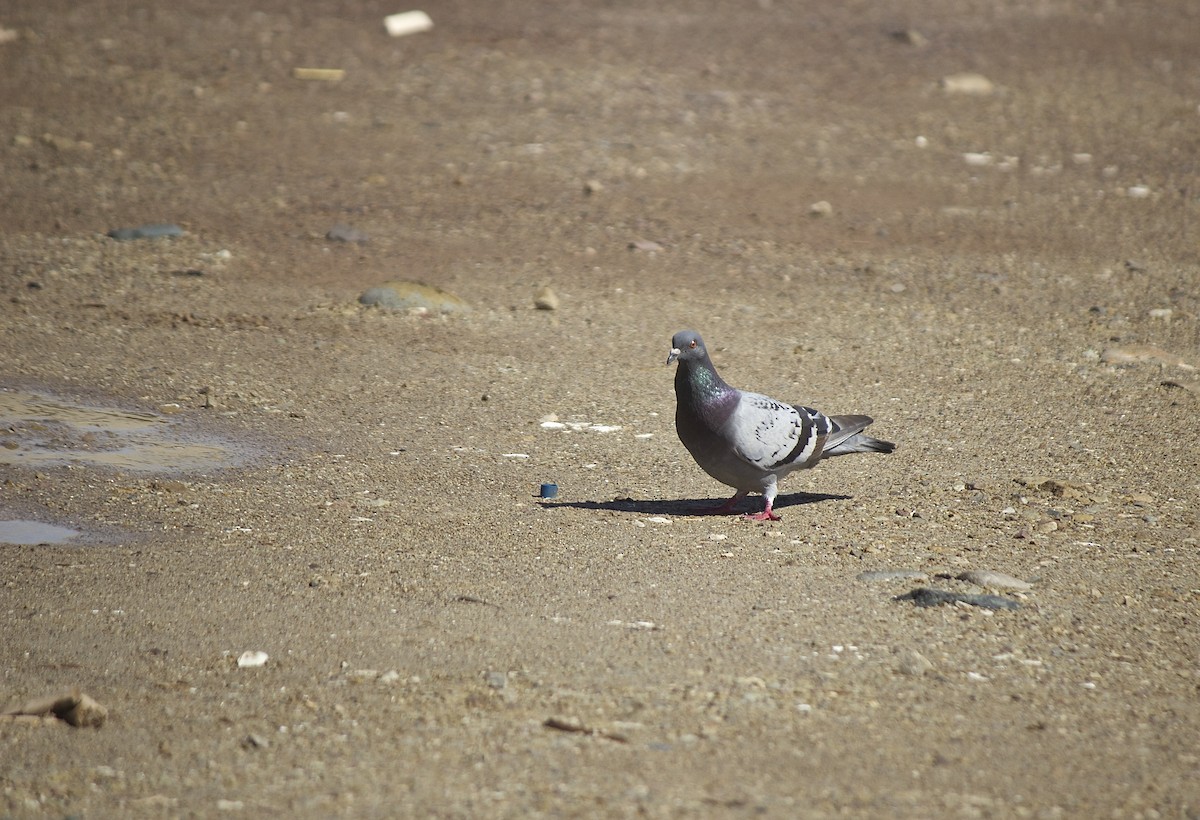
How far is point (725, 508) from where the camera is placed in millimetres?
6277

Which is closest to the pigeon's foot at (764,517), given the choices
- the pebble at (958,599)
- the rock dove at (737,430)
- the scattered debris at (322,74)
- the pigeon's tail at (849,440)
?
the rock dove at (737,430)

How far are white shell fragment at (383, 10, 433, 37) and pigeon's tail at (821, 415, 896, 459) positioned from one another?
11316 mm

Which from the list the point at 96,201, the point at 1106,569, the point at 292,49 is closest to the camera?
the point at 1106,569

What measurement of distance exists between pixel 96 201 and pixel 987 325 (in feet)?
A: 23.5

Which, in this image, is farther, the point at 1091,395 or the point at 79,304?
the point at 79,304

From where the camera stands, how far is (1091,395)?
796 centimetres

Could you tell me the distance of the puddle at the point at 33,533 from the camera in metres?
5.44

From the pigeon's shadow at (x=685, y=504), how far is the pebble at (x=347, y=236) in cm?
527

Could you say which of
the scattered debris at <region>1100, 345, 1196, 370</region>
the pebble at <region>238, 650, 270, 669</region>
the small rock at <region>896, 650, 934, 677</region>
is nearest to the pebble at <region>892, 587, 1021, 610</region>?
the small rock at <region>896, 650, 934, 677</region>

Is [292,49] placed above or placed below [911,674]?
above

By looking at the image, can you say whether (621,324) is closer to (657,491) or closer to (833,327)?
(833,327)

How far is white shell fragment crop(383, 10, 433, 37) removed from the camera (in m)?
16.4

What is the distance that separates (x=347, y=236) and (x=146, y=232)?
1.51 meters

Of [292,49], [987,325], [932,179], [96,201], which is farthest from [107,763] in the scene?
[292,49]
